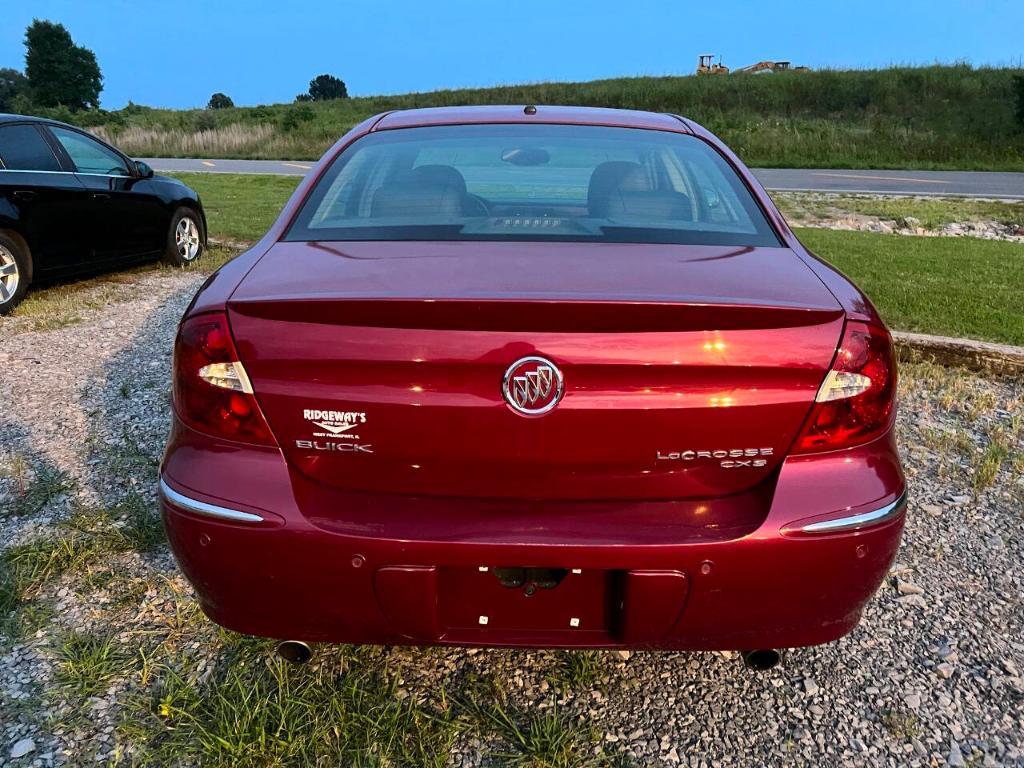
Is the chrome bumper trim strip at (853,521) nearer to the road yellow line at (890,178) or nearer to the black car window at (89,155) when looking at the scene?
the black car window at (89,155)

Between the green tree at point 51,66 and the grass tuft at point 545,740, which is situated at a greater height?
the green tree at point 51,66

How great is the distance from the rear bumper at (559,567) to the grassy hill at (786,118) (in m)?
21.9

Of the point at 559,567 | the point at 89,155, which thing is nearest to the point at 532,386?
the point at 559,567

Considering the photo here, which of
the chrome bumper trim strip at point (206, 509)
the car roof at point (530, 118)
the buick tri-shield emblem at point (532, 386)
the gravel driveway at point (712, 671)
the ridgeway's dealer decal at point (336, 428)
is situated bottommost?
the gravel driveway at point (712, 671)

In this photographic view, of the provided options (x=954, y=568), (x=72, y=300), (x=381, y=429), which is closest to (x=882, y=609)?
(x=954, y=568)

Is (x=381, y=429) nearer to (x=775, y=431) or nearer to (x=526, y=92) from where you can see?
(x=775, y=431)

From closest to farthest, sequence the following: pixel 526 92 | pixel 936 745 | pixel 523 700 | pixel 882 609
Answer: pixel 936 745, pixel 523 700, pixel 882 609, pixel 526 92

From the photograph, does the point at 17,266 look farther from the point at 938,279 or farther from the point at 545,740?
the point at 938,279

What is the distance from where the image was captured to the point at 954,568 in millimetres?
2893

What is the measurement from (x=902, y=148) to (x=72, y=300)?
2293 cm

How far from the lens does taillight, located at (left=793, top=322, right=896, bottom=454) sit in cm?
172

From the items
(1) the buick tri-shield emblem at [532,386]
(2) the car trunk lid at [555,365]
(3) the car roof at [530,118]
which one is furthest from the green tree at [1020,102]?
(1) the buick tri-shield emblem at [532,386]

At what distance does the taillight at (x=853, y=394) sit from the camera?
172cm

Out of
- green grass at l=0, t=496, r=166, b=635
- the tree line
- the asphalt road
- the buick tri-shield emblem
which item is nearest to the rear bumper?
the buick tri-shield emblem
